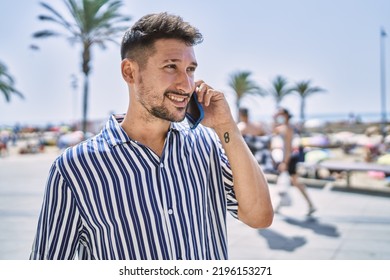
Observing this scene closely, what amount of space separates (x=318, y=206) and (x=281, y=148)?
102 centimetres

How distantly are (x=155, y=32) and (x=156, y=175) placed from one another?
0.40 m

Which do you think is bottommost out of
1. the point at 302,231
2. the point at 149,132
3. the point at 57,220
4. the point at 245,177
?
the point at 302,231

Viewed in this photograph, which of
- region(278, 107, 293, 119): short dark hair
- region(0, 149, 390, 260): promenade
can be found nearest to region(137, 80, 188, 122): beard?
region(0, 149, 390, 260): promenade

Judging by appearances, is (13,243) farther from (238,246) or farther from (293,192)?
(293,192)

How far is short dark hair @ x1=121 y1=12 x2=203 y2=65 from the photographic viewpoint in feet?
3.91

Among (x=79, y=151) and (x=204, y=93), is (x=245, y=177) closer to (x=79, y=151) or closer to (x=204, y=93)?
(x=204, y=93)

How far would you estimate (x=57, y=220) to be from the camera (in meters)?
1.08

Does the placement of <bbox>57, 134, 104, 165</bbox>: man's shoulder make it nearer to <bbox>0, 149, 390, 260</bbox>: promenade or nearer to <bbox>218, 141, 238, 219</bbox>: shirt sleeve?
<bbox>218, 141, 238, 219</bbox>: shirt sleeve

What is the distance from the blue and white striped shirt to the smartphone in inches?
4.1

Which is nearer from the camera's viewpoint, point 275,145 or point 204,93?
point 204,93

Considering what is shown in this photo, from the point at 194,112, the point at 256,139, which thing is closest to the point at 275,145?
the point at 256,139

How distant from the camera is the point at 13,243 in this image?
152 inches
